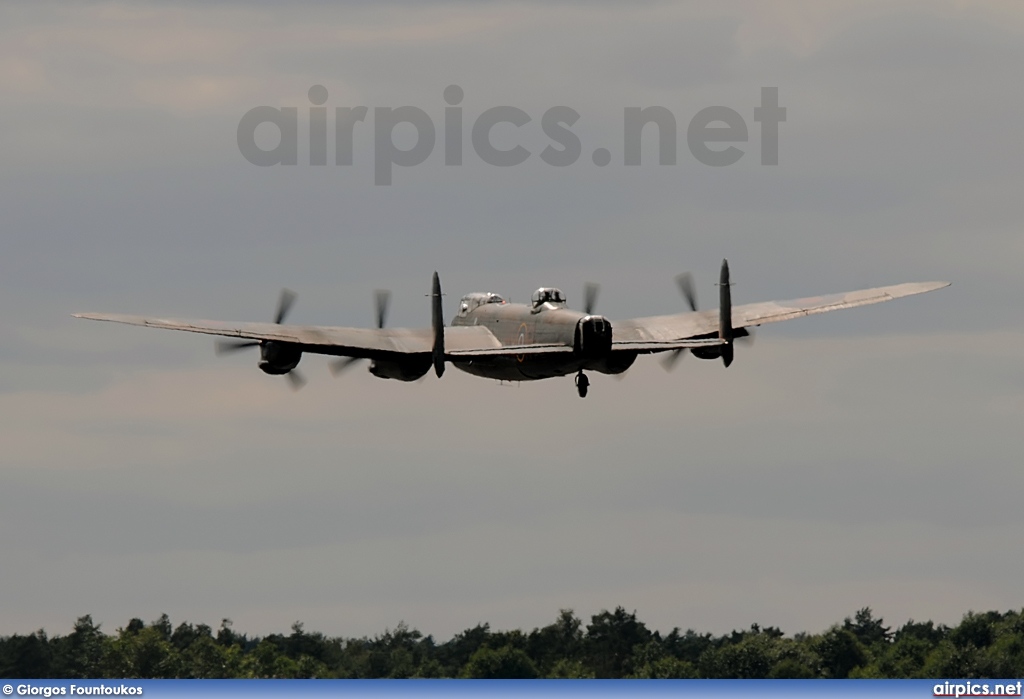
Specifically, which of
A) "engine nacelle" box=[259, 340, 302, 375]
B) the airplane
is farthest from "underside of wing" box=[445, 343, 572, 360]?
"engine nacelle" box=[259, 340, 302, 375]

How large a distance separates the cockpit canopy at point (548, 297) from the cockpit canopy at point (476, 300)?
23.3 feet

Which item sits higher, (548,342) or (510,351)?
(548,342)

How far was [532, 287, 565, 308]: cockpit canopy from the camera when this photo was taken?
12250cm

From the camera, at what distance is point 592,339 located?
116 metres

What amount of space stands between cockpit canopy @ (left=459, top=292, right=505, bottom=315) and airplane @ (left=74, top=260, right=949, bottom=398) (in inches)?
3.1

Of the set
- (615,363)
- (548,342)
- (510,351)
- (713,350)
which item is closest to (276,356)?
(510,351)

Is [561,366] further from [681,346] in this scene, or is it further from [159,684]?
[159,684]

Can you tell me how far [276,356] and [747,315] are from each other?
31740mm

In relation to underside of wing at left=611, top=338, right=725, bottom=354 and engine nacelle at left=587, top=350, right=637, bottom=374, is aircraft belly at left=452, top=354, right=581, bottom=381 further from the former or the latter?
underside of wing at left=611, top=338, right=725, bottom=354

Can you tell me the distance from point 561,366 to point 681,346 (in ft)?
22.0

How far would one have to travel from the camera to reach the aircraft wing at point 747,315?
132m

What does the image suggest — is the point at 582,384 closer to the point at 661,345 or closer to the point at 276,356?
the point at 661,345

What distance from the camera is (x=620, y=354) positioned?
120 metres

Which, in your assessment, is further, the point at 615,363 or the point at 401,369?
the point at 401,369
